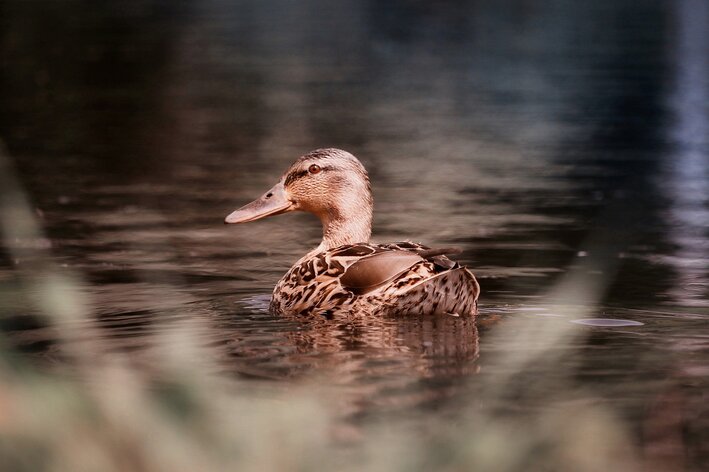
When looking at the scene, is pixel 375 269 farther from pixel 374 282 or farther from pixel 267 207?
pixel 267 207

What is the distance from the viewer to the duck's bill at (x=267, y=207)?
32.1 ft

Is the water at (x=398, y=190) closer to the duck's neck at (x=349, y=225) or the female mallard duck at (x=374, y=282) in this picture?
the female mallard duck at (x=374, y=282)

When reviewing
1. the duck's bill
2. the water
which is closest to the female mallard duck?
the water

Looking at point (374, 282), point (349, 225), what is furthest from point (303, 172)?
point (374, 282)

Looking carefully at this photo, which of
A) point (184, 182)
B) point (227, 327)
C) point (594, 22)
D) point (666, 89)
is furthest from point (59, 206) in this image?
point (594, 22)

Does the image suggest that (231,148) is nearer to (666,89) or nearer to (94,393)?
(666,89)

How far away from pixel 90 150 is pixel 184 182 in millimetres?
3237

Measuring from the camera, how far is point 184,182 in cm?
1590

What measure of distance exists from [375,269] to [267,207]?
1.80m

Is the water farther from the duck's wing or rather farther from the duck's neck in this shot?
the duck's neck

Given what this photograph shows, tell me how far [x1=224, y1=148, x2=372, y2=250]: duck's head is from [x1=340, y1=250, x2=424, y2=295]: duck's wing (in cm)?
127

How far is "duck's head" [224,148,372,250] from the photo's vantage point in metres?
9.65

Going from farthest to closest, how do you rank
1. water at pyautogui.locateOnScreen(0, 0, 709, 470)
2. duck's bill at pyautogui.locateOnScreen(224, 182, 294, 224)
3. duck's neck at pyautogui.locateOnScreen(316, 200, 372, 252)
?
duck's bill at pyautogui.locateOnScreen(224, 182, 294, 224) → duck's neck at pyautogui.locateOnScreen(316, 200, 372, 252) → water at pyautogui.locateOnScreen(0, 0, 709, 470)

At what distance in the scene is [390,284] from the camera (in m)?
8.21
